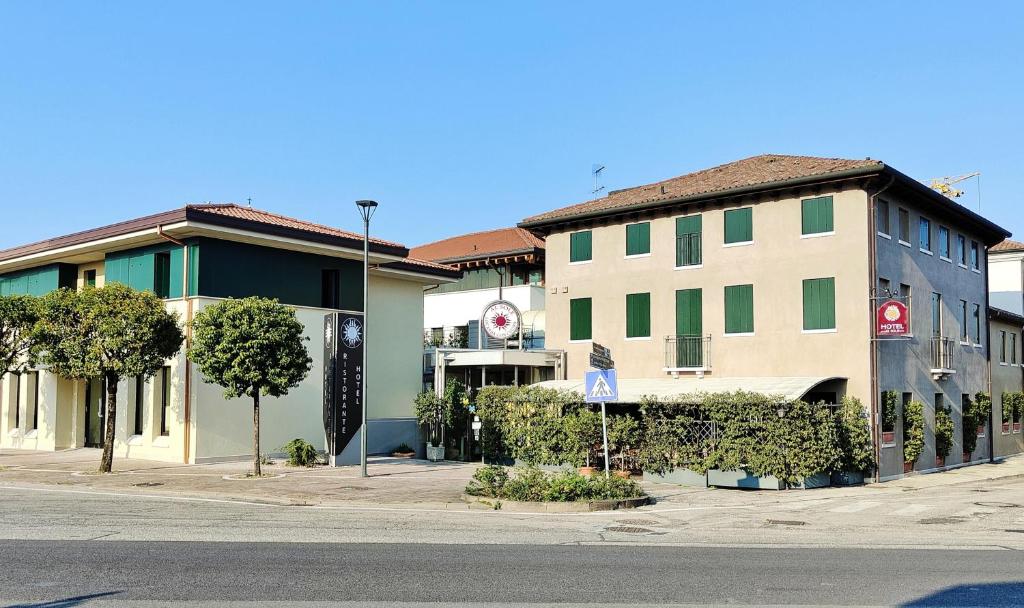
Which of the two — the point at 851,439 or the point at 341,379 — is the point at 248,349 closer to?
the point at 341,379

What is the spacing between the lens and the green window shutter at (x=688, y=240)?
3005 centimetres

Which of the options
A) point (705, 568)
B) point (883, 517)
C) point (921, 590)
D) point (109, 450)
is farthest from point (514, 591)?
point (109, 450)

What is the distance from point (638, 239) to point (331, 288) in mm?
10519

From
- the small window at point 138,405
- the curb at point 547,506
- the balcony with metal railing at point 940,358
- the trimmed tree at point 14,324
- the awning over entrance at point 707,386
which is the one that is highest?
the trimmed tree at point 14,324

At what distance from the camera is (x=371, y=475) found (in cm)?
2445

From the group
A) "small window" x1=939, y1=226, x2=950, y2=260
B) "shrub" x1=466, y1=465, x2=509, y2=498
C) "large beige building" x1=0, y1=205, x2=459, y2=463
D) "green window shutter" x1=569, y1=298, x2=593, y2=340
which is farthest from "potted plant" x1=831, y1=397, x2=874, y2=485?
"large beige building" x1=0, y1=205, x2=459, y2=463

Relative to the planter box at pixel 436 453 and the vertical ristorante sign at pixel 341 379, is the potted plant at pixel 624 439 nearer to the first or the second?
the planter box at pixel 436 453

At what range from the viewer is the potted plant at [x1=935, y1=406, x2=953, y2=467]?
30.3 meters

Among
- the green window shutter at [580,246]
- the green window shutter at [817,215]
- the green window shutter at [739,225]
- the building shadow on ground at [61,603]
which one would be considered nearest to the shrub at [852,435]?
the green window shutter at [817,215]

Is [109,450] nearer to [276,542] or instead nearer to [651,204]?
[276,542]

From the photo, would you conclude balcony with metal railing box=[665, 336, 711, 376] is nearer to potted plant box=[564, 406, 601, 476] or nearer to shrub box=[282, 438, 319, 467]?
potted plant box=[564, 406, 601, 476]

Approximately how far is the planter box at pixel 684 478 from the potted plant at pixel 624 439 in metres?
0.83

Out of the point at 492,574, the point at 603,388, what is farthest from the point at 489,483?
the point at 492,574

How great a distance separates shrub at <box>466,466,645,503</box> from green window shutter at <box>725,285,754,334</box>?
10.5m
